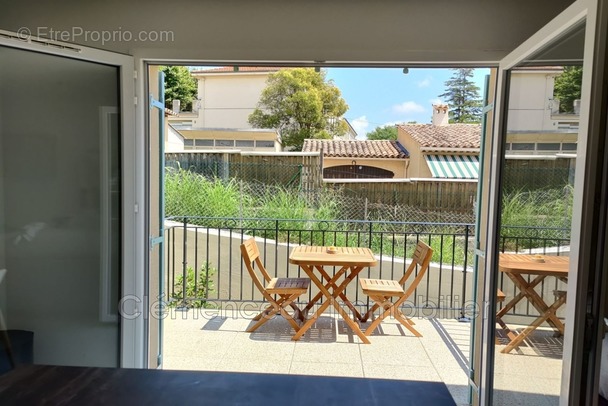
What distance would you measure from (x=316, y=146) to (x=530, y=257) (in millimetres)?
5076

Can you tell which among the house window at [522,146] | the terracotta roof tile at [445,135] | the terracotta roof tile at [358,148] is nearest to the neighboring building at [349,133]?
the terracotta roof tile at [358,148]

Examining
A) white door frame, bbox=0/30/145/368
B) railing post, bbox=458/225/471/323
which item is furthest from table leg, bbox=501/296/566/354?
railing post, bbox=458/225/471/323

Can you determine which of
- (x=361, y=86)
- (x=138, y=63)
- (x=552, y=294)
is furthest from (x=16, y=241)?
(x=361, y=86)

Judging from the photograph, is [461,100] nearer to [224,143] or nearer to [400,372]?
[224,143]

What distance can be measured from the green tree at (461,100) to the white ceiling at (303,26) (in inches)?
155

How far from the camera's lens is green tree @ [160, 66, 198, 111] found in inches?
261

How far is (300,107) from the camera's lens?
721 cm

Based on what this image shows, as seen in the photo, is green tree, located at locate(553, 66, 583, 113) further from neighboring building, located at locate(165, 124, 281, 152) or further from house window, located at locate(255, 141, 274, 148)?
house window, located at locate(255, 141, 274, 148)

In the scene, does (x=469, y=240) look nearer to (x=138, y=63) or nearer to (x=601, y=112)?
(x=601, y=112)

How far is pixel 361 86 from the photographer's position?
670 centimetres

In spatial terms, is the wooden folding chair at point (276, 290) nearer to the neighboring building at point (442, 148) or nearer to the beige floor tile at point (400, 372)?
the beige floor tile at point (400, 372)

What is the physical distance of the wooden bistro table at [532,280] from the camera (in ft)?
4.91

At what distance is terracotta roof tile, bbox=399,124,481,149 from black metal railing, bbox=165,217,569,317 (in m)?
1.63

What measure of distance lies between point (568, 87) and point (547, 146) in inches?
10.1
